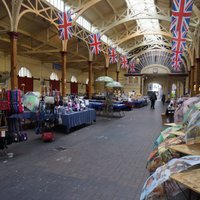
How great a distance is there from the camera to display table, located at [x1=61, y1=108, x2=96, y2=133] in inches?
293

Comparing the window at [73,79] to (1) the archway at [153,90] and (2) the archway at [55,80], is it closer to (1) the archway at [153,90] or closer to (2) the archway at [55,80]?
(2) the archway at [55,80]

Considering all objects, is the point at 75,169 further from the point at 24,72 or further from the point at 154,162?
the point at 24,72

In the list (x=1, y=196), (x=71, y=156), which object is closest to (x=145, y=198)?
(x=1, y=196)

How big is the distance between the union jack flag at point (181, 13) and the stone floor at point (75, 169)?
4.46m

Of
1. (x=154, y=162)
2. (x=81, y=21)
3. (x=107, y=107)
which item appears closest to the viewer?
(x=154, y=162)

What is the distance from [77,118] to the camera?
8.16 m

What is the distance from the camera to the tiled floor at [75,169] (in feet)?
10.3

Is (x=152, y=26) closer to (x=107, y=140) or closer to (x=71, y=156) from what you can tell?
(x=107, y=140)

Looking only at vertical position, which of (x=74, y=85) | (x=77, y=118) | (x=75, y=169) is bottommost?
(x=75, y=169)

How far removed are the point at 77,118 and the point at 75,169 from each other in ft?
13.7

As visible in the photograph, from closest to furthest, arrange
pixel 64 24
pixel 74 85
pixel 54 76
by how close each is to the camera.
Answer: pixel 64 24 → pixel 54 76 → pixel 74 85

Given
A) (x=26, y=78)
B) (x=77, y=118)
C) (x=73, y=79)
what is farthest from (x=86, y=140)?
(x=73, y=79)

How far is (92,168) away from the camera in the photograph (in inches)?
163

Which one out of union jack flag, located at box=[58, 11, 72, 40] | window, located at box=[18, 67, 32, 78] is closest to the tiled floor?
union jack flag, located at box=[58, 11, 72, 40]
